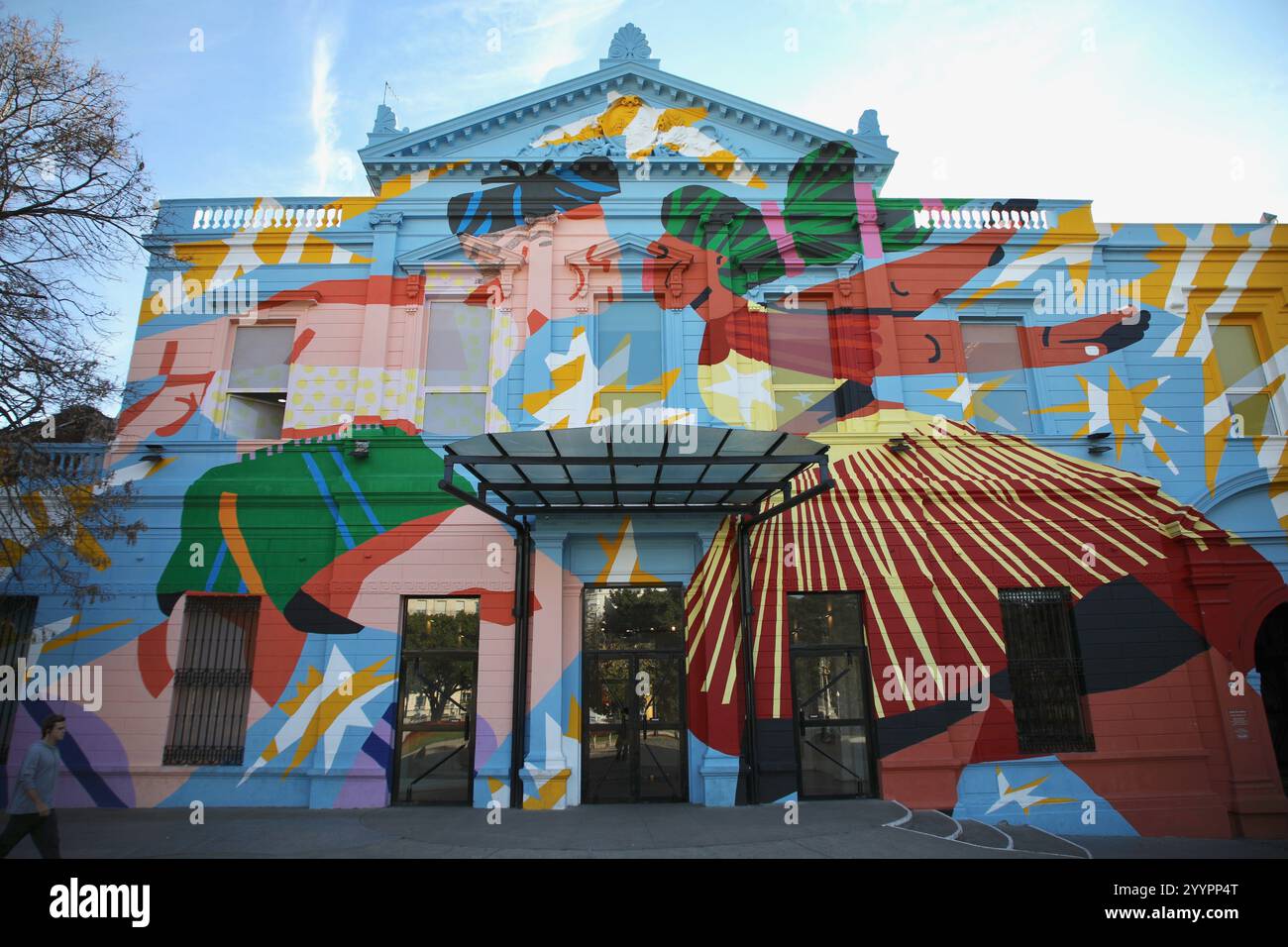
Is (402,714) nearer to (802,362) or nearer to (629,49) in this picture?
(802,362)

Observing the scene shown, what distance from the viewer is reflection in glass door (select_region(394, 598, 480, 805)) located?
10.6 metres

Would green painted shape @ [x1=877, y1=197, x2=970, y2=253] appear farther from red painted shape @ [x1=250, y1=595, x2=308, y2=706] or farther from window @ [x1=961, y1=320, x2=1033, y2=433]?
red painted shape @ [x1=250, y1=595, x2=308, y2=706]

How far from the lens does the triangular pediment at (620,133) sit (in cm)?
1273

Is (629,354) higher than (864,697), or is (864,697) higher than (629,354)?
(629,354)

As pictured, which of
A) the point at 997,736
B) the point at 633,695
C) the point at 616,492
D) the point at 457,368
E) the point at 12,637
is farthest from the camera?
the point at 457,368

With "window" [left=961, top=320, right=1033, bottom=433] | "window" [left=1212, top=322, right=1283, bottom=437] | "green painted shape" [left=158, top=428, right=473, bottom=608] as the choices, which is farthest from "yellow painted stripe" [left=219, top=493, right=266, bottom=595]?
"window" [left=1212, top=322, right=1283, bottom=437]

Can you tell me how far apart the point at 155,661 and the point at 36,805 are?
427 cm

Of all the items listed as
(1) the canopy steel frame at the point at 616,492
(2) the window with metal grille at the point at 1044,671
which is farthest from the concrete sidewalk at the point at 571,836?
(2) the window with metal grille at the point at 1044,671

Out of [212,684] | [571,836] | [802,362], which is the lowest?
[571,836]

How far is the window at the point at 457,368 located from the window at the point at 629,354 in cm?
192

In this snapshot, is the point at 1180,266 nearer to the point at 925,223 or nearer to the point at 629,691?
the point at 925,223

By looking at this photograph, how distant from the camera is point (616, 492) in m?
10.3

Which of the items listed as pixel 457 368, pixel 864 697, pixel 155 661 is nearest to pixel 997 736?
pixel 864 697

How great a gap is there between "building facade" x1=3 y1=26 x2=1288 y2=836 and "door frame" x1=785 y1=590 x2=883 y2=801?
6 centimetres
